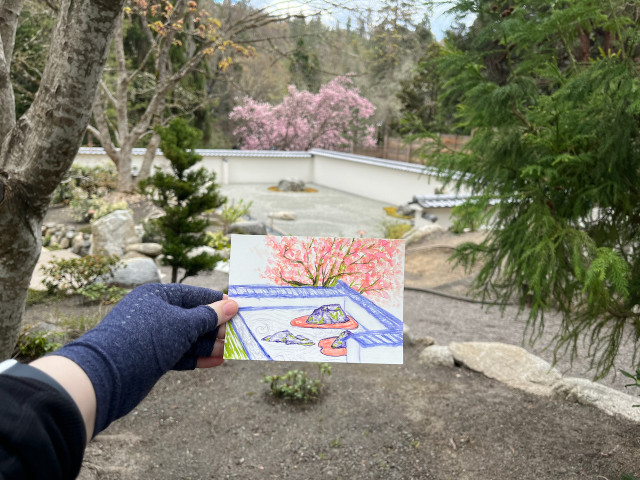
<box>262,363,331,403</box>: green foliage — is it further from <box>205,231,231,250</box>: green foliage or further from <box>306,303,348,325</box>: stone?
<box>205,231,231,250</box>: green foliage

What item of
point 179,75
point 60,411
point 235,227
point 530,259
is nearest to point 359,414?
point 530,259

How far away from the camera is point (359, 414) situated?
3.14 m

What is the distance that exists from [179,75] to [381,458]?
8.26 metres

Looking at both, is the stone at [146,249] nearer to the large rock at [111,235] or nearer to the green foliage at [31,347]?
Answer: the large rock at [111,235]

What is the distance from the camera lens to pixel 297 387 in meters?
3.28

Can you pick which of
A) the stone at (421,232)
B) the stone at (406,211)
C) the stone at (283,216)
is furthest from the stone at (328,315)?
the stone at (406,211)

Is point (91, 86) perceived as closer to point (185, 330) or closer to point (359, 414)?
point (185, 330)

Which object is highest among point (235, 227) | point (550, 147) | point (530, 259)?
point (550, 147)

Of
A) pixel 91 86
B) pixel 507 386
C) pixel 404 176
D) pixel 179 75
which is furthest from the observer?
pixel 404 176

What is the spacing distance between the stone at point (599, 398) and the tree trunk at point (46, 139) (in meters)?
3.24

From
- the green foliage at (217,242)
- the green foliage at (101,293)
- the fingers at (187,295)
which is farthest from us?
the green foliage at (217,242)

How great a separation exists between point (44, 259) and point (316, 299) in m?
7.01

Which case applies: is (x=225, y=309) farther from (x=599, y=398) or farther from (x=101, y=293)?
(x=101, y=293)

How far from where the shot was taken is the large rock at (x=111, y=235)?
7591mm
